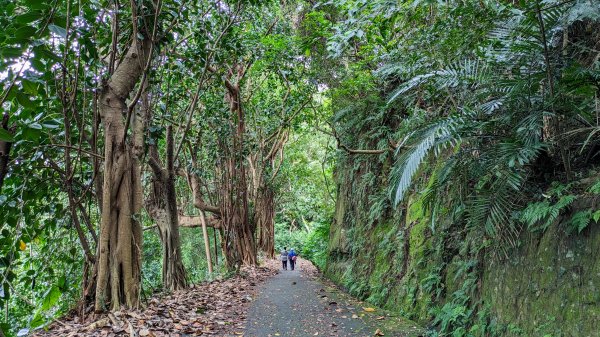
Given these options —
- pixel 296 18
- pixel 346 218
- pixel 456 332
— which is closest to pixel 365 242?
pixel 346 218

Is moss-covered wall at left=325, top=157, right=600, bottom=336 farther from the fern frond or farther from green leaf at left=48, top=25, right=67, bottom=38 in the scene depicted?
green leaf at left=48, top=25, right=67, bottom=38

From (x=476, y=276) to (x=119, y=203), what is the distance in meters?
4.13

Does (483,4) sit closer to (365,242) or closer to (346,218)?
(365,242)

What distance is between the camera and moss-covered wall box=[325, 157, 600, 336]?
3242mm

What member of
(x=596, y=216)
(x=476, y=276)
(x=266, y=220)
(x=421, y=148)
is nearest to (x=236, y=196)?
(x=266, y=220)

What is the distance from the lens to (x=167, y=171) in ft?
25.5

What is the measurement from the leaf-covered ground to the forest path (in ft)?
0.90

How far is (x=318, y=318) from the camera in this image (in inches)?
238

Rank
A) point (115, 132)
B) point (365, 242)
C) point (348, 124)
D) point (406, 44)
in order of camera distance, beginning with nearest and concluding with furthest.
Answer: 1. point (115, 132)
2. point (406, 44)
3. point (365, 242)
4. point (348, 124)

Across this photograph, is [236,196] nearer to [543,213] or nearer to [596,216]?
[543,213]

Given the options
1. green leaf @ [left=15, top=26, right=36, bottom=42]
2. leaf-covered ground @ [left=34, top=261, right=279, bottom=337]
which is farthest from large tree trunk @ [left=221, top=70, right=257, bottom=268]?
green leaf @ [left=15, top=26, right=36, bottom=42]

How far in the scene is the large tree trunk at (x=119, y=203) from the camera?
4.86m

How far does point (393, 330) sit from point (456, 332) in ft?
3.11

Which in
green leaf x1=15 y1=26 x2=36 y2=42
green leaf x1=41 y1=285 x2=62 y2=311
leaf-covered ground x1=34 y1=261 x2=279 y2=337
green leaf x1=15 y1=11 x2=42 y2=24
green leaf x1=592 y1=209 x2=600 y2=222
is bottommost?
leaf-covered ground x1=34 y1=261 x2=279 y2=337
